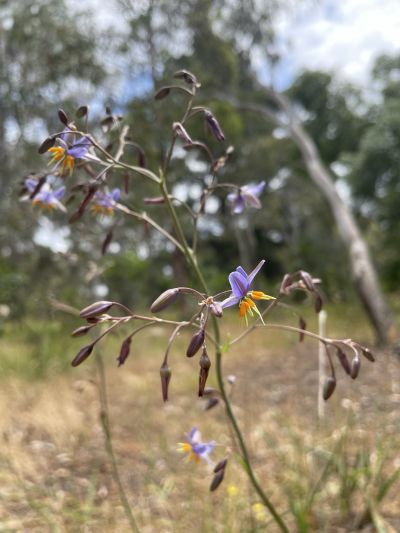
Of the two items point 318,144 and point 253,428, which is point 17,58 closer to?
point 318,144

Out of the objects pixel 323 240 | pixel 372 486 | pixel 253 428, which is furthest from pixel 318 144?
pixel 372 486

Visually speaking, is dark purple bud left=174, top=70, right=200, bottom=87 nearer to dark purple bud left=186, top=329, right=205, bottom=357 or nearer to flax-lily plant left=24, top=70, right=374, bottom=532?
flax-lily plant left=24, top=70, right=374, bottom=532

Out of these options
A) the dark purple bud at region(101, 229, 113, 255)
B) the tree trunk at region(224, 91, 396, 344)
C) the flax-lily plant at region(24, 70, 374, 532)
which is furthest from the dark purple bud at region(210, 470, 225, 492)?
the tree trunk at region(224, 91, 396, 344)

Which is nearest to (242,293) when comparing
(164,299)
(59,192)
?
(164,299)

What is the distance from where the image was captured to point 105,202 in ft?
3.95

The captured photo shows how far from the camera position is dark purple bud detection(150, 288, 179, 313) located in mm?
812

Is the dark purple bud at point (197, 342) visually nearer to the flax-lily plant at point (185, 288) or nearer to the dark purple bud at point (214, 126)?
the flax-lily plant at point (185, 288)

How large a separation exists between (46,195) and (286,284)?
613 mm

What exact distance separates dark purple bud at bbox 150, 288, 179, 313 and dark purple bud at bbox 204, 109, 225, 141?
385mm

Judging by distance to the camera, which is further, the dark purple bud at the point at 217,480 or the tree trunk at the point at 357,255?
the tree trunk at the point at 357,255

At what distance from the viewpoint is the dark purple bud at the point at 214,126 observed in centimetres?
107

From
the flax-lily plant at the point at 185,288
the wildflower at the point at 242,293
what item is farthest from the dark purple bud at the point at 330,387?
the wildflower at the point at 242,293

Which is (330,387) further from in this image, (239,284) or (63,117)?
(63,117)

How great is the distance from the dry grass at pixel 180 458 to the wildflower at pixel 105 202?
58 cm
